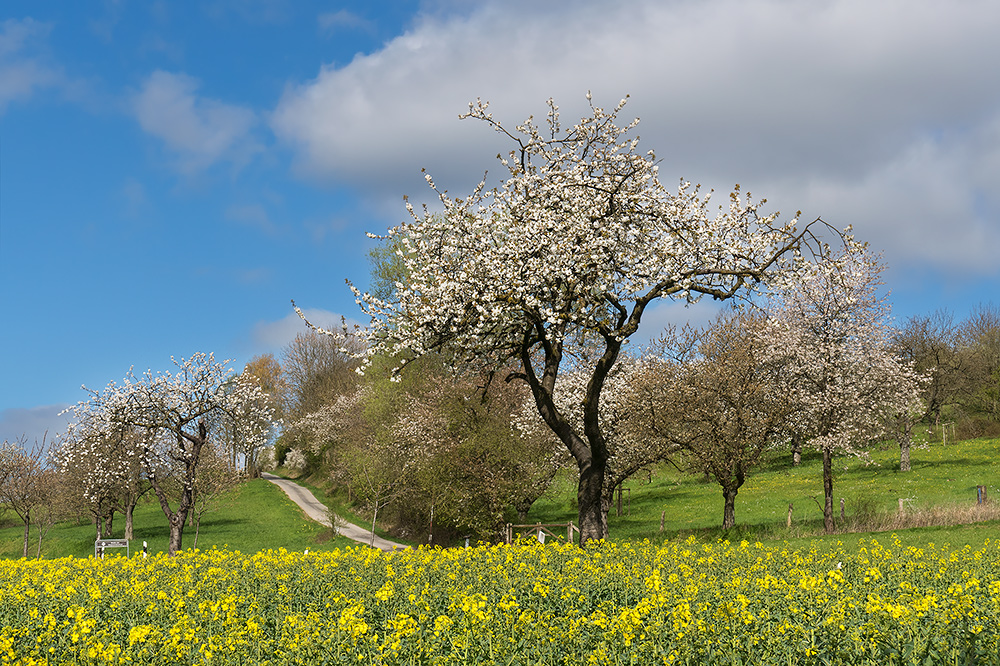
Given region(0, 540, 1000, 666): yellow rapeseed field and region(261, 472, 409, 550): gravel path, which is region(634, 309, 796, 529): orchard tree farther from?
region(0, 540, 1000, 666): yellow rapeseed field

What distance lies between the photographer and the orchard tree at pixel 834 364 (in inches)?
1184

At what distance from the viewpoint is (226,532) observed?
46875mm

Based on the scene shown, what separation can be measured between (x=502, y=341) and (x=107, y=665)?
13.6 m

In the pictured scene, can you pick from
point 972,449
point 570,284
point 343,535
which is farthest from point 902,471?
point 570,284

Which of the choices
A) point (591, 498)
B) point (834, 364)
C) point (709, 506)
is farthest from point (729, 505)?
point (591, 498)

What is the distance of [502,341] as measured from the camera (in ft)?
65.5

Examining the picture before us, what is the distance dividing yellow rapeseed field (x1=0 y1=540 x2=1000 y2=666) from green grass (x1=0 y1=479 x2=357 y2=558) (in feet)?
99.1

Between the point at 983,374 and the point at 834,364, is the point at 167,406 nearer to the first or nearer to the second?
the point at 834,364

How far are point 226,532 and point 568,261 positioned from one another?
120ft

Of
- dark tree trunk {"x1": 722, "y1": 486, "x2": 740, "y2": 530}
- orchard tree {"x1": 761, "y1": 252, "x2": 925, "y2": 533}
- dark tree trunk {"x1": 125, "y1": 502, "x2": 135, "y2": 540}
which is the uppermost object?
orchard tree {"x1": 761, "y1": 252, "x2": 925, "y2": 533}

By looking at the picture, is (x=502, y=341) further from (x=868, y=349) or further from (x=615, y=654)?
(x=868, y=349)

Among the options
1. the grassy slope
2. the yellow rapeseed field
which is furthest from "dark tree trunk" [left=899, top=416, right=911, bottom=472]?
the yellow rapeseed field

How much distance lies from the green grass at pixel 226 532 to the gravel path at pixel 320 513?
0.71 meters

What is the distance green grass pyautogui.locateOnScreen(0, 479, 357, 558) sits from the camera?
42906 mm
